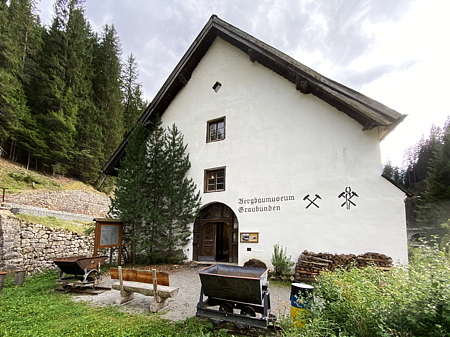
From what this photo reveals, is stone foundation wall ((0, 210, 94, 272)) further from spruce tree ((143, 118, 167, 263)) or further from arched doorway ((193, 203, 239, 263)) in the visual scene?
arched doorway ((193, 203, 239, 263))

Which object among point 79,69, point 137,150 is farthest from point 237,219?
point 79,69

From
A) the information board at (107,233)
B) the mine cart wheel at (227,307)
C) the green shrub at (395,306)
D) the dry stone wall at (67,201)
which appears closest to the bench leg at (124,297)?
the mine cart wheel at (227,307)

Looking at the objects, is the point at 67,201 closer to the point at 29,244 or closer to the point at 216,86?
the point at 29,244

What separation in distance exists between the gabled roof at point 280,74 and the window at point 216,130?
3.01m

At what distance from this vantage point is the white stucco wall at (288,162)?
7.83 metres

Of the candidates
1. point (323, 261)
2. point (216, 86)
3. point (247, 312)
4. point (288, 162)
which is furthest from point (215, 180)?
point (247, 312)

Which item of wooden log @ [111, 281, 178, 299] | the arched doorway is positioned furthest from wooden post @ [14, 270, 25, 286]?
the arched doorway

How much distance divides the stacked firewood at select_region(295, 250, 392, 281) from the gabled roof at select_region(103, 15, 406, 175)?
4075 millimetres

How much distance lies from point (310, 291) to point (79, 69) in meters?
31.7

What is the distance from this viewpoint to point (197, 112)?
40.1 feet

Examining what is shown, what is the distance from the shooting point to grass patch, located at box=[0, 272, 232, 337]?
389cm

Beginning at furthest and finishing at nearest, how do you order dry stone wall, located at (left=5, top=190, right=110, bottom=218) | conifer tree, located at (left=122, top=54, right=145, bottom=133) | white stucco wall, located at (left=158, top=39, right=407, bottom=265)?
conifer tree, located at (left=122, top=54, right=145, bottom=133) → dry stone wall, located at (left=5, top=190, right=110, bottom=218) → white stucco wall, located at (left=158, top=39, right=407, bottom=265)

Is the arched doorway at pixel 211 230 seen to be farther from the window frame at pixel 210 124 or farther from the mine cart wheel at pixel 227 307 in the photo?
the mine cart wheel at pixel 227 307

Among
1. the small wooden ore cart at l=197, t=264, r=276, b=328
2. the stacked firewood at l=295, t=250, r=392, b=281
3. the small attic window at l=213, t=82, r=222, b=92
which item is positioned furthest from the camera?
the small attic window at l=213, t=82, r=222, b=92
